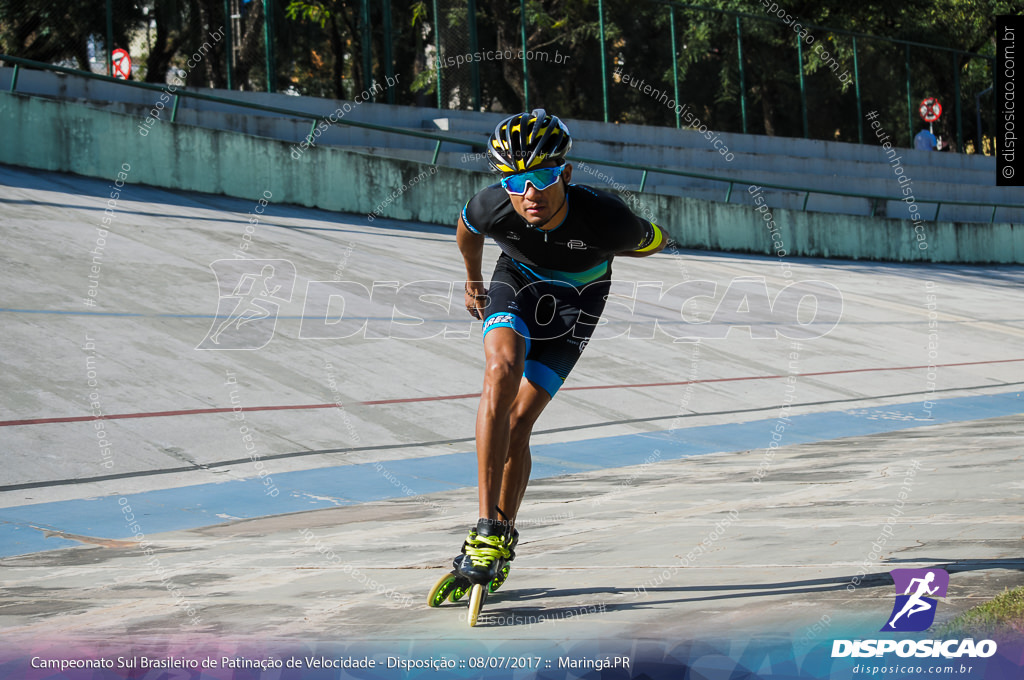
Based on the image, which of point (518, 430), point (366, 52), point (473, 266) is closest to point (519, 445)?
point (518, 430)

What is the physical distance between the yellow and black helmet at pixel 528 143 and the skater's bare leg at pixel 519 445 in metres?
0.77

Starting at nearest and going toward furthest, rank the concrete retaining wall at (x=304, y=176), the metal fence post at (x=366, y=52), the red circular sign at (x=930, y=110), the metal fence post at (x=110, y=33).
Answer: the concrete retaining wall at (x=304, y=176) < the metal fence post at (x=110, y=33) < the metal fence post at (x=366, y=52) < the red circular sign at (x=930, y=110)

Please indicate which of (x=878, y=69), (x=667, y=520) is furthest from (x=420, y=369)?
(x=878, y=69)

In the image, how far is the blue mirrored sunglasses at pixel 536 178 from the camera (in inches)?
134

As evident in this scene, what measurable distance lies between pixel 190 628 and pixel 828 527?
2.55m

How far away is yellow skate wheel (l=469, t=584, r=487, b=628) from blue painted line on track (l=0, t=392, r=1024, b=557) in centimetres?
229

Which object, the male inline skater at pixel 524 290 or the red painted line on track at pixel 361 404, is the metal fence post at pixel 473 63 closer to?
the red painted line on track at pixel 361 404

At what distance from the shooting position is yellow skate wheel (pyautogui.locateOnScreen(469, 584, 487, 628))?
9.62 feet

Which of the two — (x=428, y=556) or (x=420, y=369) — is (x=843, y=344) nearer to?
(x=420, y=369)

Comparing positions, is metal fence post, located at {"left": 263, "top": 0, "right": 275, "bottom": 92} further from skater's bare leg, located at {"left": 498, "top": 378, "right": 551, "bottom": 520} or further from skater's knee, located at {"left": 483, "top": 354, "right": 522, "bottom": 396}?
skater's knee, located at {"left": 483, "top": 354, "right": 522, "bottom": 396}

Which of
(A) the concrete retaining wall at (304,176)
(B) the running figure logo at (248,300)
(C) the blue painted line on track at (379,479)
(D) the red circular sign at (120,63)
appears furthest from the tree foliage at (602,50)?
(C) the blue painted line on track at (379,479)

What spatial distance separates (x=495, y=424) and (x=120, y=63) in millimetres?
18727

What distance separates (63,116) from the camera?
13531 mm

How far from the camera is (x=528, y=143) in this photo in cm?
337
